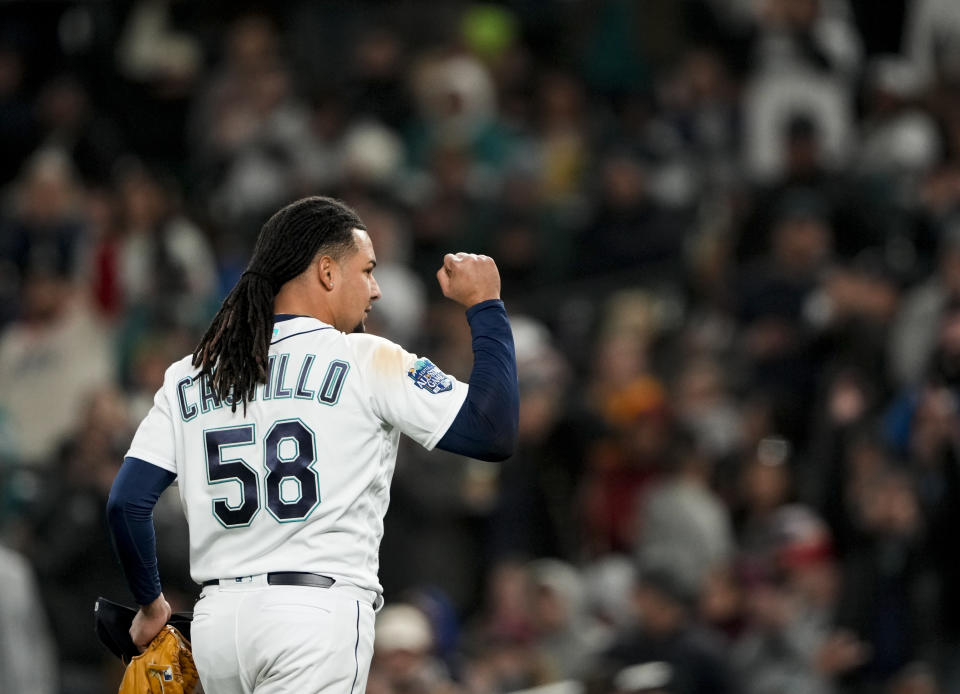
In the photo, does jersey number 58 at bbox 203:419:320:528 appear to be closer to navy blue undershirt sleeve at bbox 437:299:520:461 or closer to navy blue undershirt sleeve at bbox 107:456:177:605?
navy blue undershirt sleeve at bbox 107:456:177:605

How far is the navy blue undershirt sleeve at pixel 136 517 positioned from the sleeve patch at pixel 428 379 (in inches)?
25.4

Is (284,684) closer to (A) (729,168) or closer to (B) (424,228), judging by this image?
(B) (424,228)

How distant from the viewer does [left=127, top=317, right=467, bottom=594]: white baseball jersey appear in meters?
3.82

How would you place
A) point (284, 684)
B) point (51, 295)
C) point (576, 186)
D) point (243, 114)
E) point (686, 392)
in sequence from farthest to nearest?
point (243, 114) < point (576, 186) < point (51, 295) < point (686, 392) < point (284, 684)

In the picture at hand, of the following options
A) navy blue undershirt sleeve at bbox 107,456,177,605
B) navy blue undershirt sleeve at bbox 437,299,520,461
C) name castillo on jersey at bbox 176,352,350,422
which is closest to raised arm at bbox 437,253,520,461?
navy blue undershirt sleeve at bbox 437,299,520,461

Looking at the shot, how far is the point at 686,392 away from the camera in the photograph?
948cm

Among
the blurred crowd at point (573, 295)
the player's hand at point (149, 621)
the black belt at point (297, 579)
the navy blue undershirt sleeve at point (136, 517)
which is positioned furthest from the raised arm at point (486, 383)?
the blurred crowd at point (573, 295)

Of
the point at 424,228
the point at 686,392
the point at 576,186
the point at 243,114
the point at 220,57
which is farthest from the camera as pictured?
the point at 220,57

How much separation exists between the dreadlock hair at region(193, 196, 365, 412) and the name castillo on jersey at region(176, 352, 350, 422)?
0.11ft

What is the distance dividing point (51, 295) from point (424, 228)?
8.22ft

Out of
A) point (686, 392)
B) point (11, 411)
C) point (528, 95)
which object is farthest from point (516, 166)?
point (11, 411)

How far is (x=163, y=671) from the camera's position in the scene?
13.1ft

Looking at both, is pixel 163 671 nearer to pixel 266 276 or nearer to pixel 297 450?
pixel 297 450

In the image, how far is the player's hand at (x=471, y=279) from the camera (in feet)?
13.1
